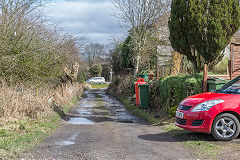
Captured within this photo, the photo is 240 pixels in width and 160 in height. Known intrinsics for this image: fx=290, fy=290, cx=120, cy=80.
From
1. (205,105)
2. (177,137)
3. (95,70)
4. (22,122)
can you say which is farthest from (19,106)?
(95,70)

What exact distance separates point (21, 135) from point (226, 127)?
5.36 metres

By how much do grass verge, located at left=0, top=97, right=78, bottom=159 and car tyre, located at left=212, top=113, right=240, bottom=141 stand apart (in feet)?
14.6

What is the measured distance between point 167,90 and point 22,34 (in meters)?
6.57

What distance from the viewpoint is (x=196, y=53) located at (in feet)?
43.0

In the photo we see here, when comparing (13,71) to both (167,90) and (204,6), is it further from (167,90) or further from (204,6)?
(204,6)

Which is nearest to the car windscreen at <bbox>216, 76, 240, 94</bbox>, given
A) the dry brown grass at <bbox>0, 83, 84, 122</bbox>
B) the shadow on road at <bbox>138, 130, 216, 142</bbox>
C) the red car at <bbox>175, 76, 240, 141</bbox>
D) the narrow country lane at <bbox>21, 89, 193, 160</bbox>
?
the red car at <bbox>175, 76, 240, 141</bbox>

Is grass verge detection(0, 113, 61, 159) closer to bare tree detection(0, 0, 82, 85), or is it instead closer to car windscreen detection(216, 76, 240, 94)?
bare tree detection(0, 0, 82, 85)

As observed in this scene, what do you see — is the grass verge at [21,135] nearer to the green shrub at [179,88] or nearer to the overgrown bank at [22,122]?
the overgrown bank at [22,122]

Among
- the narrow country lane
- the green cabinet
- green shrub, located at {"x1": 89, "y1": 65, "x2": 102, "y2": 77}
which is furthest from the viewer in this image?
green shrub, located at {"x1": 89, "y1": 65, "x2": 102, "y2": 77}

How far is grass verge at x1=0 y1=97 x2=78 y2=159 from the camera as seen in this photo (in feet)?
20.4

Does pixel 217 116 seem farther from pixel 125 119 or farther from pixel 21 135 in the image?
pixel 125 119

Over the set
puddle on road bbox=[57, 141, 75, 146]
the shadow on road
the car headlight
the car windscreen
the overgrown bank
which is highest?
the car windscreen

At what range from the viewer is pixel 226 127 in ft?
23.2

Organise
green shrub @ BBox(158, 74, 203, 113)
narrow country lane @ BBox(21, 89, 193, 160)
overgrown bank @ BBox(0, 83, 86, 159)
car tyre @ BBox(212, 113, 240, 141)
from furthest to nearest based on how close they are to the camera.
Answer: green shrub @ BBox(158, 74, 203, 113) < car tyre @ BBox(212, 113, 240, 141) < overgrown bank @ BBox(0, 83, 86, 159) < narrow country lane @ BBox(21, 89, 193, 160)
